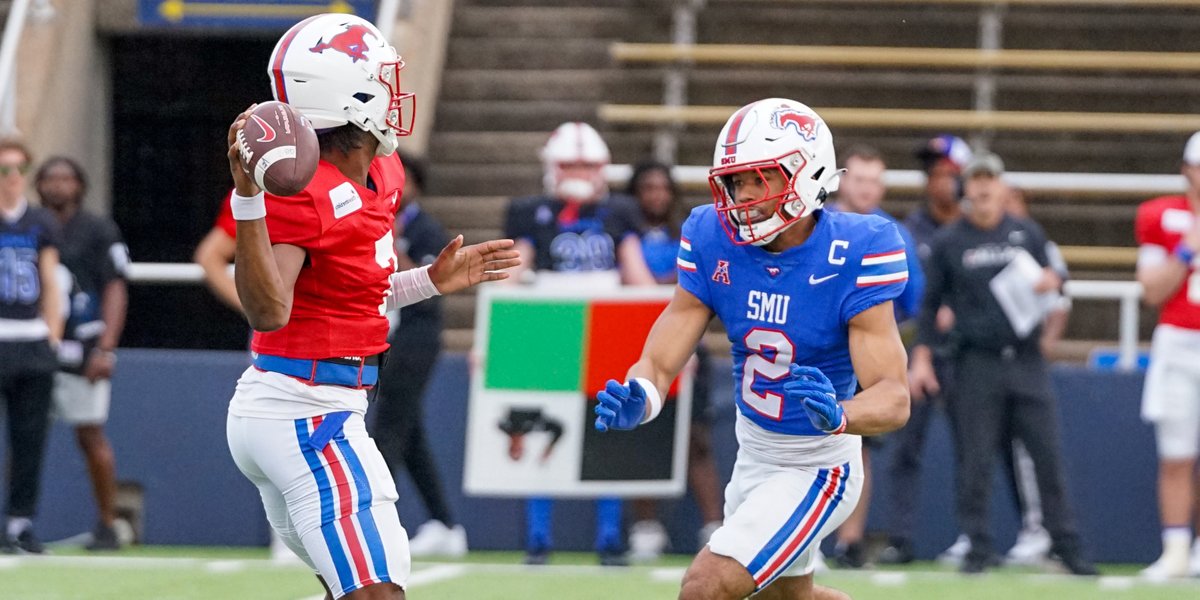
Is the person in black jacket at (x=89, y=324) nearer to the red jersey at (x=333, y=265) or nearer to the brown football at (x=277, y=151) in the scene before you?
the red jersey at (x=333, y=265)

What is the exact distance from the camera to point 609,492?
913 cm

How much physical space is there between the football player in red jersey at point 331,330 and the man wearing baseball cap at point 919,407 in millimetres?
4828

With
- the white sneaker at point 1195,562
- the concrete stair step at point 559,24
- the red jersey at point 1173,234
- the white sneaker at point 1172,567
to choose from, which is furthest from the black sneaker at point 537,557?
the concrete stair step at point 559,24

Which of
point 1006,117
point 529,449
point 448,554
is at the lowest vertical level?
point 448,554

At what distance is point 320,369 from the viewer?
184 inches

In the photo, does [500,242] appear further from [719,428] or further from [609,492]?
[719,428]

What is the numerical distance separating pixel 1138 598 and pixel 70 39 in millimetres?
8753

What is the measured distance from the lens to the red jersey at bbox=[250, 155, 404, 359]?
14.9 feet

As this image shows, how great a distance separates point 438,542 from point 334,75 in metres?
5.04

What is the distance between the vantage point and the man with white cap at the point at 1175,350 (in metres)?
8.89

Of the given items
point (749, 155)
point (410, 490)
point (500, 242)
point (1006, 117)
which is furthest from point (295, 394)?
point (1006, 117)

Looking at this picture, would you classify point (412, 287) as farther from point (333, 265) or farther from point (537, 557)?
point (537, 557)

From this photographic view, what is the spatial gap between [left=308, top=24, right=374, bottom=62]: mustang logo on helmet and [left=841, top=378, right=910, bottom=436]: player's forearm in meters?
1.54

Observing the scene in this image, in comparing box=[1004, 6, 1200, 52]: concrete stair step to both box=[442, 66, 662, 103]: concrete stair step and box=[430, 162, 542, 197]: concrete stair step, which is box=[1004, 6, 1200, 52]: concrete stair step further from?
box=[430, 162, 542, 197]: concrete stair step
